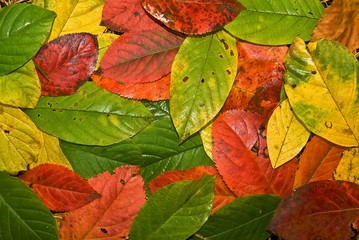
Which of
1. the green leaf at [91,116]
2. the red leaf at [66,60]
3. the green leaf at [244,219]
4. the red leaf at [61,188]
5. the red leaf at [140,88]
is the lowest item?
the green leaf at [244,219]

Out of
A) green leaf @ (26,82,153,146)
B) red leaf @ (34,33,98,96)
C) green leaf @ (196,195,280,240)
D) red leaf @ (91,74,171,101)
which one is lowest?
green leaf @ (196,195,280,240)

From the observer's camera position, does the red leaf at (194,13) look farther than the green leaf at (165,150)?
No

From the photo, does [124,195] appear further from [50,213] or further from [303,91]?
[303,91]

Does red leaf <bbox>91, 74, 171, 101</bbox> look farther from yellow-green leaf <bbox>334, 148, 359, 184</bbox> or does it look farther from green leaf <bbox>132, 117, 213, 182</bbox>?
yellow-green leaf <bbox>334, 148, 359, 184</bbox>

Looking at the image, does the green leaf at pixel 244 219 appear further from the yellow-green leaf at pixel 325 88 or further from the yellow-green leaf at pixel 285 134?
the yellow-green leaf at pixel 325 88

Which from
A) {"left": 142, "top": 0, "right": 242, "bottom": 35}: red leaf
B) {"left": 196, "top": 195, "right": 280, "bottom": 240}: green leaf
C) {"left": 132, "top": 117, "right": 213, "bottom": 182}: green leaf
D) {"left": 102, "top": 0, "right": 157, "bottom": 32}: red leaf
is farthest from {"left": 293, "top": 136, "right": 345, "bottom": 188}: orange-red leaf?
{"left": 102, "top": 0, "right": 157, "bottom": 32}: red leaf

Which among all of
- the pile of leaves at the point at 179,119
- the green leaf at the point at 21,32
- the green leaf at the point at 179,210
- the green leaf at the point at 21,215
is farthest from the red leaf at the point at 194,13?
the green leaf at the point at 21,215

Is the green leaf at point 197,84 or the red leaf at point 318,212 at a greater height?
the green leaf at point 197,84
